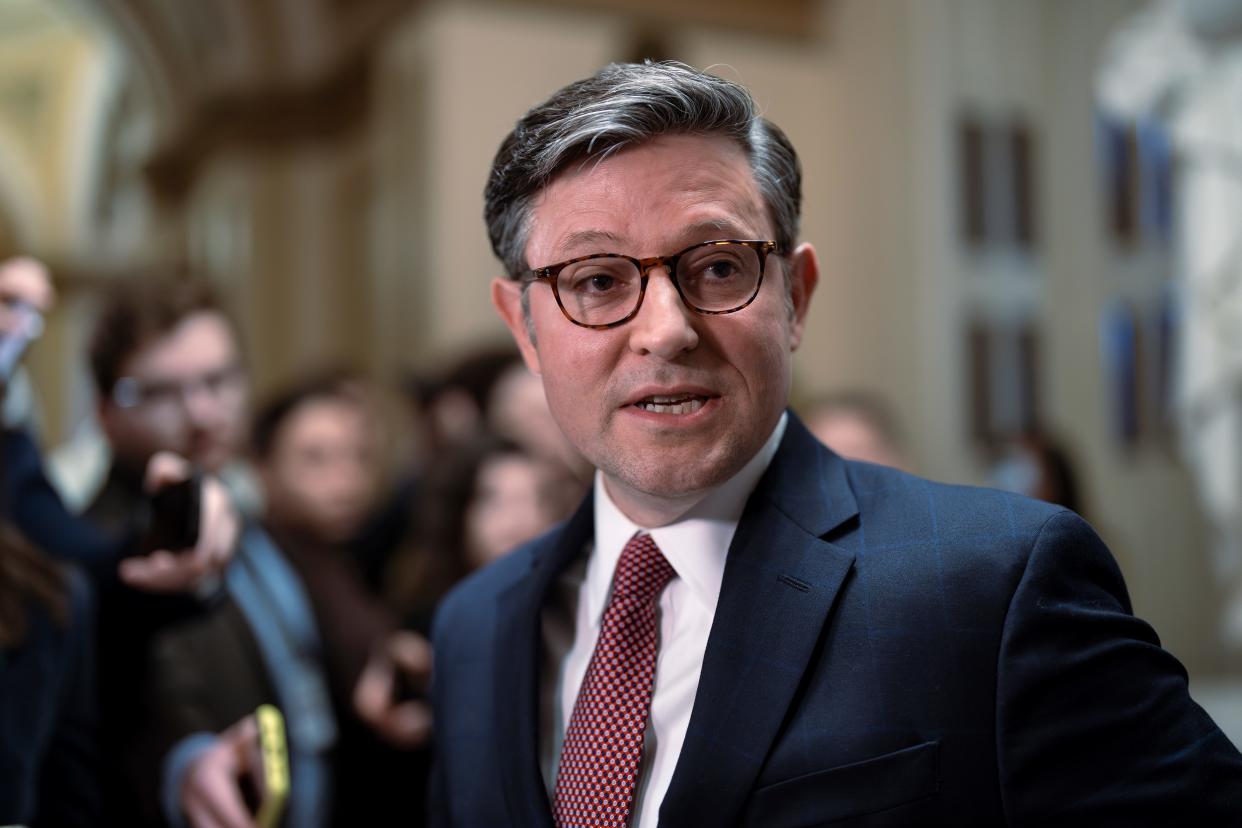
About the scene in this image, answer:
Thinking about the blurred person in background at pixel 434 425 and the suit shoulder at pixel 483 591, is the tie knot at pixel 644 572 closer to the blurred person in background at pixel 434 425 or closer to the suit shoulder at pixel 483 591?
the suit shoulder at pixel 483 591

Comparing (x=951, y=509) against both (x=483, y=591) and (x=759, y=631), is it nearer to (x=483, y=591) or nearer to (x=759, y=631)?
(x=759, y=631)

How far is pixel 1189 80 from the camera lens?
3932 millimetres

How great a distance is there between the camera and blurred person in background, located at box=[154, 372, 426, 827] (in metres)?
2.12

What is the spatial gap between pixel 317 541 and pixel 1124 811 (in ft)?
7.89

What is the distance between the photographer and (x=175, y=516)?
1864 millimetres

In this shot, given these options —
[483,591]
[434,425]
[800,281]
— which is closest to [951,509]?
[800,281]

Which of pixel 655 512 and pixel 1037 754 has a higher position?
pixel 655 512

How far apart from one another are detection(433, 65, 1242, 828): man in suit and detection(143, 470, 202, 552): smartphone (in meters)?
0.61

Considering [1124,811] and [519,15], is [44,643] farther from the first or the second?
[519,15]

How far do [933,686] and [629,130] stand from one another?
67 cm

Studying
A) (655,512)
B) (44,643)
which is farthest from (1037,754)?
(44,643)

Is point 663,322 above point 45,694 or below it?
above

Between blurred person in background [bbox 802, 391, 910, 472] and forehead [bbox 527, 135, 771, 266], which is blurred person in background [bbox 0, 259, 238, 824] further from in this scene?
blurred person in background [bbox 802, 391, 910, 472]

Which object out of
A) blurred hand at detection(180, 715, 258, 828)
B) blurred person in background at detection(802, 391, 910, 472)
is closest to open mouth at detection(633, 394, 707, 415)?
blurred hand at detection(180, 715, 258, 828)
